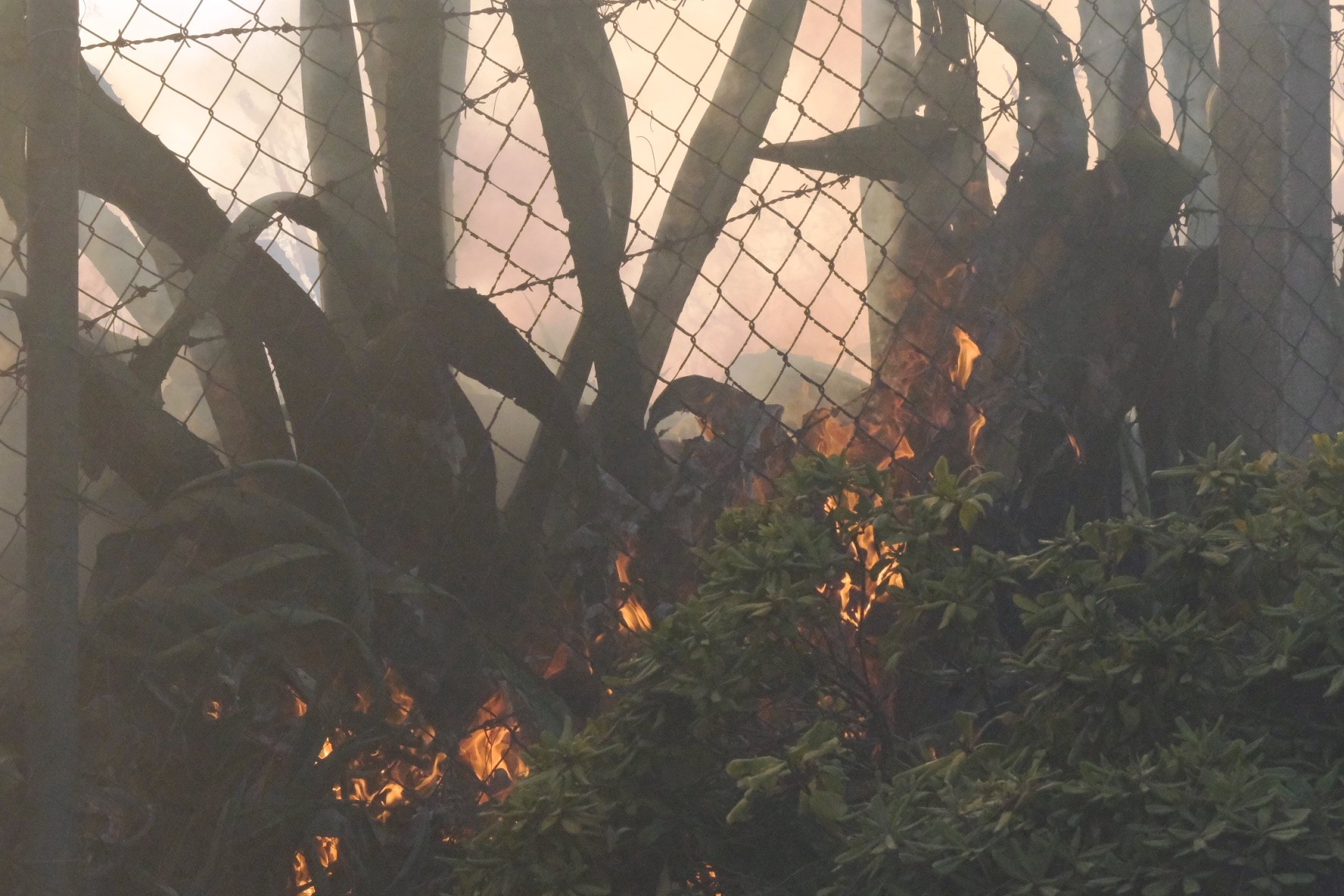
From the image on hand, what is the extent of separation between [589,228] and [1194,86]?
9.40ft

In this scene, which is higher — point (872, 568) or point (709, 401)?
point (709, 401)

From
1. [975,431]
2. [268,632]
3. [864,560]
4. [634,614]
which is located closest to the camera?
[864,560]

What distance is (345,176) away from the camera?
2.29m

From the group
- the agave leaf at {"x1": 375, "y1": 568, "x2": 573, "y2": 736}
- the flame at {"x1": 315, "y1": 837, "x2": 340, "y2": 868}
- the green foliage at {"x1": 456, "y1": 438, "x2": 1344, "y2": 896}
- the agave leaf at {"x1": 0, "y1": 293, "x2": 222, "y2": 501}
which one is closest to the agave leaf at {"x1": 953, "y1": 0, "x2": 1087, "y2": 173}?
the green foliage at {"x1": 456, "y1": 438, "x2": 1344, "y2": 896}

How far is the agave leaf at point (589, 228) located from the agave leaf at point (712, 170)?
0.22m

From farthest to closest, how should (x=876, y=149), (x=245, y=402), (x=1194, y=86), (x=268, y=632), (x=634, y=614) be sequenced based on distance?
(x=1194, y=86), (x=876, y=149), (x=634, y=614), (x=245, y=402), (x=268, y=632)

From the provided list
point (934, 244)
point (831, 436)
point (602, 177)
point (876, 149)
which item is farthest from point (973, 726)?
point (934, 244)

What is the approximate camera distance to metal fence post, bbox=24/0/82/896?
1.43 meters

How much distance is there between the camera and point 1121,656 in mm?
1177

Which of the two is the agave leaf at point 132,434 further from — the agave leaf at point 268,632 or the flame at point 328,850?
the flame at point 328,850

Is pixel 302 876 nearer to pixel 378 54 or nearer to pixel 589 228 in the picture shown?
pixel 589 228

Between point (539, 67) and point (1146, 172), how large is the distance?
1.24 meters

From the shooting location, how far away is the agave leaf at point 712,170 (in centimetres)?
237

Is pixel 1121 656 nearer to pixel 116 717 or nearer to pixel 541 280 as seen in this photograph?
pixel 541 280
